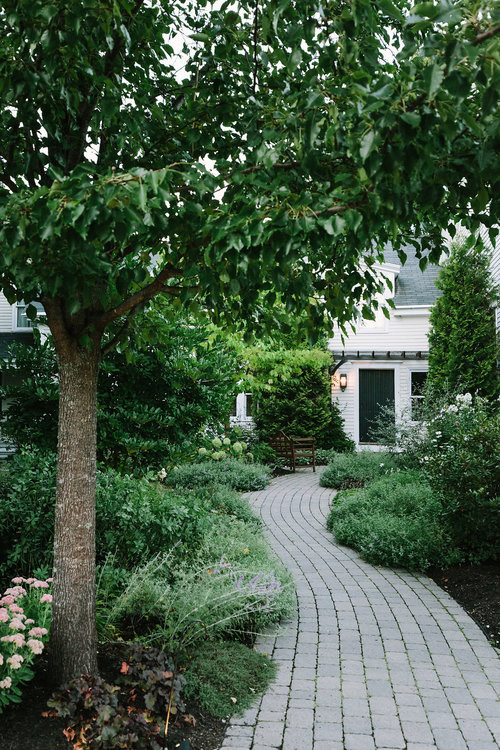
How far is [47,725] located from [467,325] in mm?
12544

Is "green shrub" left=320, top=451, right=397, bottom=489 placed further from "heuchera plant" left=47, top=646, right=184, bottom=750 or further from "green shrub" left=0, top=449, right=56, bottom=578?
"heuchera plant" left=47, top=646, right=184, bottom=750

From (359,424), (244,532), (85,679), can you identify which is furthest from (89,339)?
(359,424)

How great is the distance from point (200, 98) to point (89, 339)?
5.35 feet

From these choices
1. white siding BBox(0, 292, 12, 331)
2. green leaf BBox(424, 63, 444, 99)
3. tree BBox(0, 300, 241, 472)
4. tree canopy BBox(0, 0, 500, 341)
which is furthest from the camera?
white siding BBox(0, 292, 12, 331)

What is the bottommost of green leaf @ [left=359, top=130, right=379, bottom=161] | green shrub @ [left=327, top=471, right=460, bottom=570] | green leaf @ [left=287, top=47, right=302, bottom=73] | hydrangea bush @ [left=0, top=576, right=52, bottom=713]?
green shrub @ [left=327, top=471, right=460, bottom=570]

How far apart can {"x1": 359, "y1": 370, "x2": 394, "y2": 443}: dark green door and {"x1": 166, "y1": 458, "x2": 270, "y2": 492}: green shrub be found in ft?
19.3

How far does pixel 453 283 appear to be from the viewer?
1370 cm

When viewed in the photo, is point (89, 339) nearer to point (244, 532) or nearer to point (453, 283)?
point (244, 532)

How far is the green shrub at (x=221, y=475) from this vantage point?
35.0 ft

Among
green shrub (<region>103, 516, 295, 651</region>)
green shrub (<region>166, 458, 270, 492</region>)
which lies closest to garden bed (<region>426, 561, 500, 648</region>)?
green shrub (<region>103, 516, 295, 651</region>)

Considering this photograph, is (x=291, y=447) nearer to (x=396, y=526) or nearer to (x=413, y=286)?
(x=413, y=286)

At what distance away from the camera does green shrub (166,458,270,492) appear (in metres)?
10.7

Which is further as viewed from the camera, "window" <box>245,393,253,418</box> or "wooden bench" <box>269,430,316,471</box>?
"window" <box>245,393,253,418</box>

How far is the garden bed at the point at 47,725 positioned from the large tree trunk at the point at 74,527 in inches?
6.1
